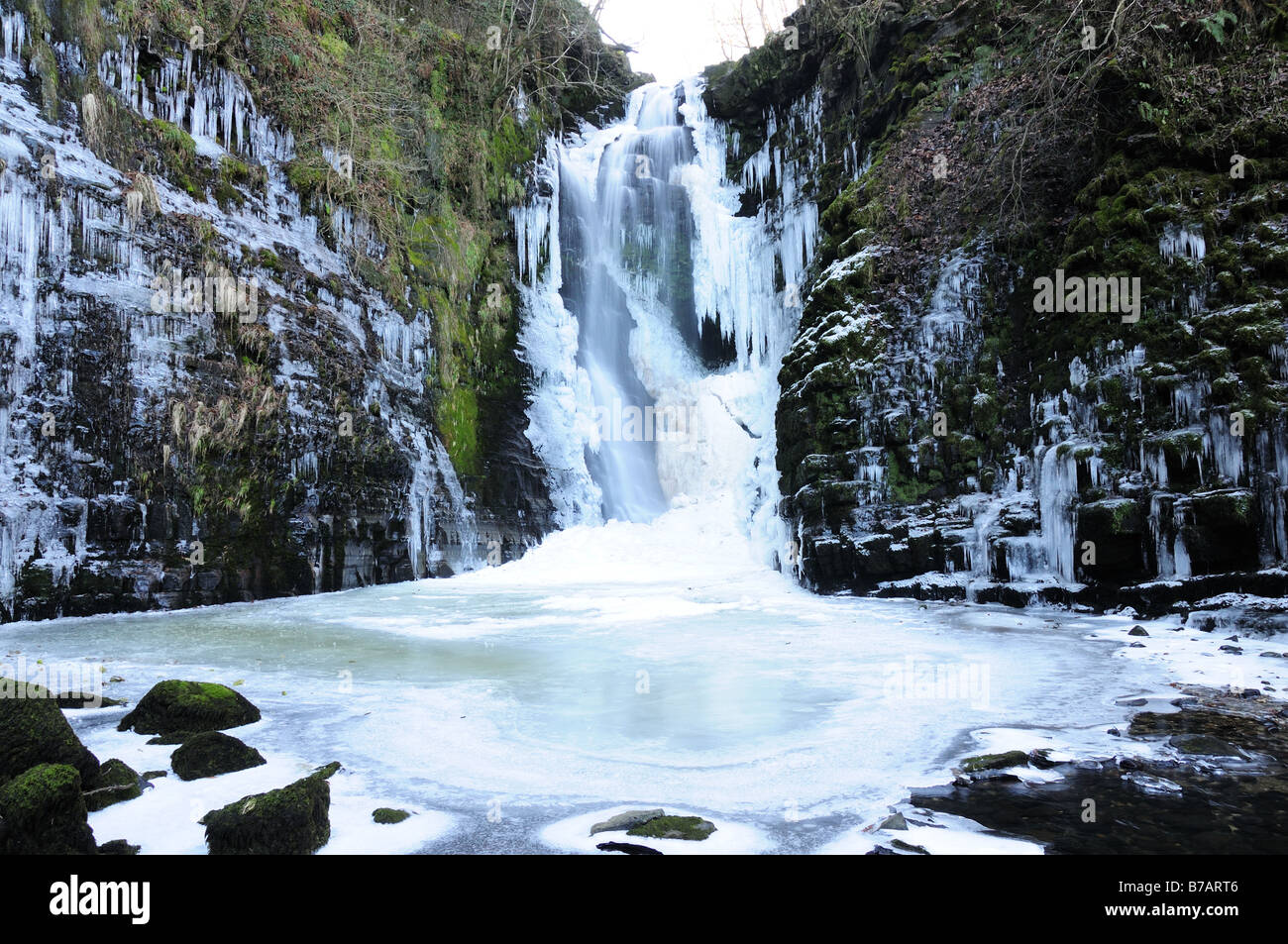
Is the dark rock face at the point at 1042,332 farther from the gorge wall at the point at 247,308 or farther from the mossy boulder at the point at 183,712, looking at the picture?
the mossy boulder at the point at 183,712

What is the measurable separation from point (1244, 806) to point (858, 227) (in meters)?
12.4

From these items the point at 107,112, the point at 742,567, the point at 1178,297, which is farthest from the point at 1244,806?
the point at 107,112

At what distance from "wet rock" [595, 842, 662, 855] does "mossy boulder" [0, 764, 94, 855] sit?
1839 millimetres

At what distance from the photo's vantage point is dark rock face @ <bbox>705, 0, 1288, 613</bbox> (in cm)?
837

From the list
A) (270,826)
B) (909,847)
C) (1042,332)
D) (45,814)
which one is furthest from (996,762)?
(1042,332)

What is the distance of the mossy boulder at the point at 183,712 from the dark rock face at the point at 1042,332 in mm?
9170

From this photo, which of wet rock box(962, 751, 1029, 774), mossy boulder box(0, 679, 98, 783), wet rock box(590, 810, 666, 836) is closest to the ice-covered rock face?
mossy boulder box(0, 679, 98, 783)

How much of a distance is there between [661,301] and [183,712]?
20.3 m

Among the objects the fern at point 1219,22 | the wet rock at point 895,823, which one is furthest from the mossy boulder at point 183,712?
the fern at point 1219,22

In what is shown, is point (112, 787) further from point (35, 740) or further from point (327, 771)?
point (327, 771)

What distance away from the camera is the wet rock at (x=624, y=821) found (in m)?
3.01

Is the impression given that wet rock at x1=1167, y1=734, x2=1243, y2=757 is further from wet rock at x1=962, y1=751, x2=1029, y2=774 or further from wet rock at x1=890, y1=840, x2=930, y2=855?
wet rock at x1=890, y1=840, x2=930, y2=855

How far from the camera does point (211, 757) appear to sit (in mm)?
3621

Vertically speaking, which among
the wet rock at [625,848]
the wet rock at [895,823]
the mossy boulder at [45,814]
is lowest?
the wet rock at [895,823]
